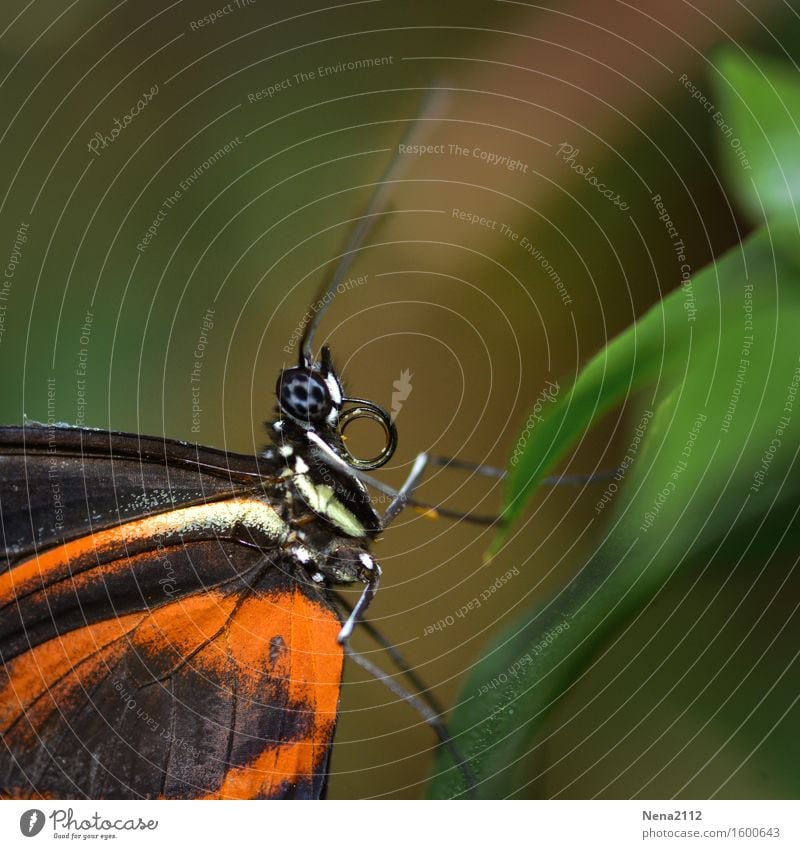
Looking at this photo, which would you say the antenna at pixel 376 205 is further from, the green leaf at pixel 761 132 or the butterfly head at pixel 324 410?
the green leaf at pixel 761 132

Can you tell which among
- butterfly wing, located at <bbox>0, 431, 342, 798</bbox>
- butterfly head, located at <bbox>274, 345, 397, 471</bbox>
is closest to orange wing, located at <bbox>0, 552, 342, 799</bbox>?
butterfly wing, located at <bbox>0, 431, 342, 798</bbox>

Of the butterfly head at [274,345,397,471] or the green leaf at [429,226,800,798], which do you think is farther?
the butterfly head at [274,345,397,471]

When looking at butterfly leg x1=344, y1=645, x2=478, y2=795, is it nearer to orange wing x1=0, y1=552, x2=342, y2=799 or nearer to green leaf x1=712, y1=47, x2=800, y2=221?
orange wing x1=0, y1=552, x2=342, y2=799

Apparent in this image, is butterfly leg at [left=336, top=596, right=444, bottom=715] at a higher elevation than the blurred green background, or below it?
below

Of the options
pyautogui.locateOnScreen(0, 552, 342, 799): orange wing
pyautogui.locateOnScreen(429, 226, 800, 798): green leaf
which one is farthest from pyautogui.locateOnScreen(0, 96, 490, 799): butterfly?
pyautogui.locateOnScreen(429, 226, 800, 798): green leaf
